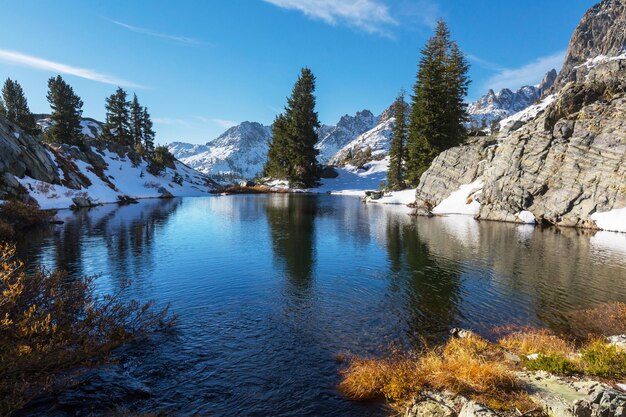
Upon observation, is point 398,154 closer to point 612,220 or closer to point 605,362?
point 612,220

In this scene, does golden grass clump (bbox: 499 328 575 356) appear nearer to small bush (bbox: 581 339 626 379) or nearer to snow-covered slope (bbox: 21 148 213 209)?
small bush (bbox: 581 339 626 379)

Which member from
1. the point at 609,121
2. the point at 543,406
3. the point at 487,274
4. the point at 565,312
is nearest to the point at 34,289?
the point at 543,406

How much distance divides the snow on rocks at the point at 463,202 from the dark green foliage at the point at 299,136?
57026 mm

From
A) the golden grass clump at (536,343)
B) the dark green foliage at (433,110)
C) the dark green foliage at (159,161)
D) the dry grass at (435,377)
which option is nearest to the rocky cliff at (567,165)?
the dark green foliage at (433,110)

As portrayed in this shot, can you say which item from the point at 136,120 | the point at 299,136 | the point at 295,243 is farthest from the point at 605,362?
the point at 136,120

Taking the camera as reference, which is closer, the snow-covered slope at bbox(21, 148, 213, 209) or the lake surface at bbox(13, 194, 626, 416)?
the lake surface at bbox(13, 194, 626, 416)

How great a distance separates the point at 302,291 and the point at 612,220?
135ft

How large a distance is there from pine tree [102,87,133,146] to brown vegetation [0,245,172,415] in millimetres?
114158

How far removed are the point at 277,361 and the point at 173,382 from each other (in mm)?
3315

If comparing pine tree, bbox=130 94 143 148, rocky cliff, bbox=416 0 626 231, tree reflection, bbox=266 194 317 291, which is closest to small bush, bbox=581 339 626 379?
tree reflection, bbox=266 194 317 291

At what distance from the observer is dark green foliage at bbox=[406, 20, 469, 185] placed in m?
73.4

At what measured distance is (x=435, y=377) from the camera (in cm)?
959

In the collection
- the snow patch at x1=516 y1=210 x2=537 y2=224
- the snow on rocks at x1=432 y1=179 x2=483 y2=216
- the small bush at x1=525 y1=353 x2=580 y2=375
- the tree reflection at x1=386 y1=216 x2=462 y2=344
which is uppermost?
the snow on rocks at x1=432 y1=179 x2=483 y2=216

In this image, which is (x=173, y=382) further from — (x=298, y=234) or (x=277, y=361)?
(x=298, y=234)
